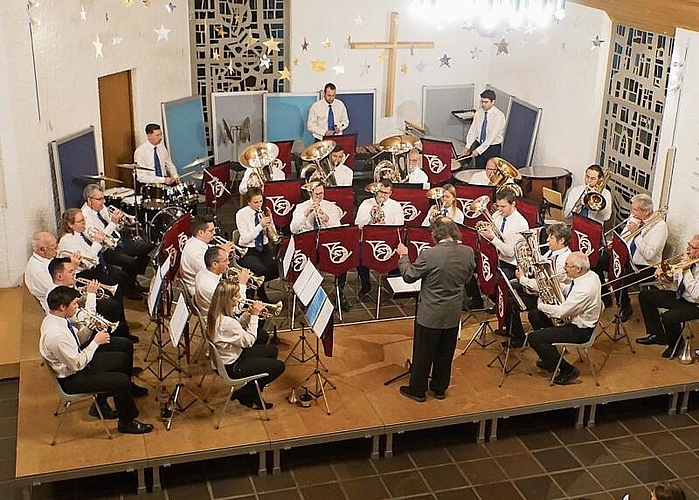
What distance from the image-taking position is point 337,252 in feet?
29.2

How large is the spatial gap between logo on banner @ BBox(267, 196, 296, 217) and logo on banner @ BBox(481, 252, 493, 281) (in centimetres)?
263

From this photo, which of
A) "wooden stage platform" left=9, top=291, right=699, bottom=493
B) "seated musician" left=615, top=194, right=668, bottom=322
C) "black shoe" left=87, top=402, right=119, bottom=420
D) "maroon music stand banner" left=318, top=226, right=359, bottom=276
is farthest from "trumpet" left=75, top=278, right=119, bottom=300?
"seated musician" left=615, top=194, right=668, bottom=322

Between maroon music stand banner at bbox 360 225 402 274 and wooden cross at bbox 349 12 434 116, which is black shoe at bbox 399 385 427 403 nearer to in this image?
maroon music stand banner at bbox 360 225 402 274

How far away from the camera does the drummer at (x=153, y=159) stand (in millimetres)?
11141

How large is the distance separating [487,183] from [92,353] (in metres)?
5.94

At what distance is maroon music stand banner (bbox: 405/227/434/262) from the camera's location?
889 centimetres

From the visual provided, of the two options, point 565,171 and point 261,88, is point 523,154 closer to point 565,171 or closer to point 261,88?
point 565,171

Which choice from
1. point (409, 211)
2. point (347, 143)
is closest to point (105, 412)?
point (409, 211)

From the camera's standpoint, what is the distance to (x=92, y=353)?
6832 millimetres

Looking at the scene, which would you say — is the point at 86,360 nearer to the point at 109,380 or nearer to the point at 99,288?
the point at 109,380

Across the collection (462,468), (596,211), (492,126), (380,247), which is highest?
(492,126)

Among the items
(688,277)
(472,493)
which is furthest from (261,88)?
(472,493)

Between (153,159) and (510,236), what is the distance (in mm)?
4670

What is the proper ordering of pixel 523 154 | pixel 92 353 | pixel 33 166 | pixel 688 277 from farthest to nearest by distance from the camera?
1. pixel 523 154
2. pixel 33 166
3. pixel 688 277
4. pixel 92 353
